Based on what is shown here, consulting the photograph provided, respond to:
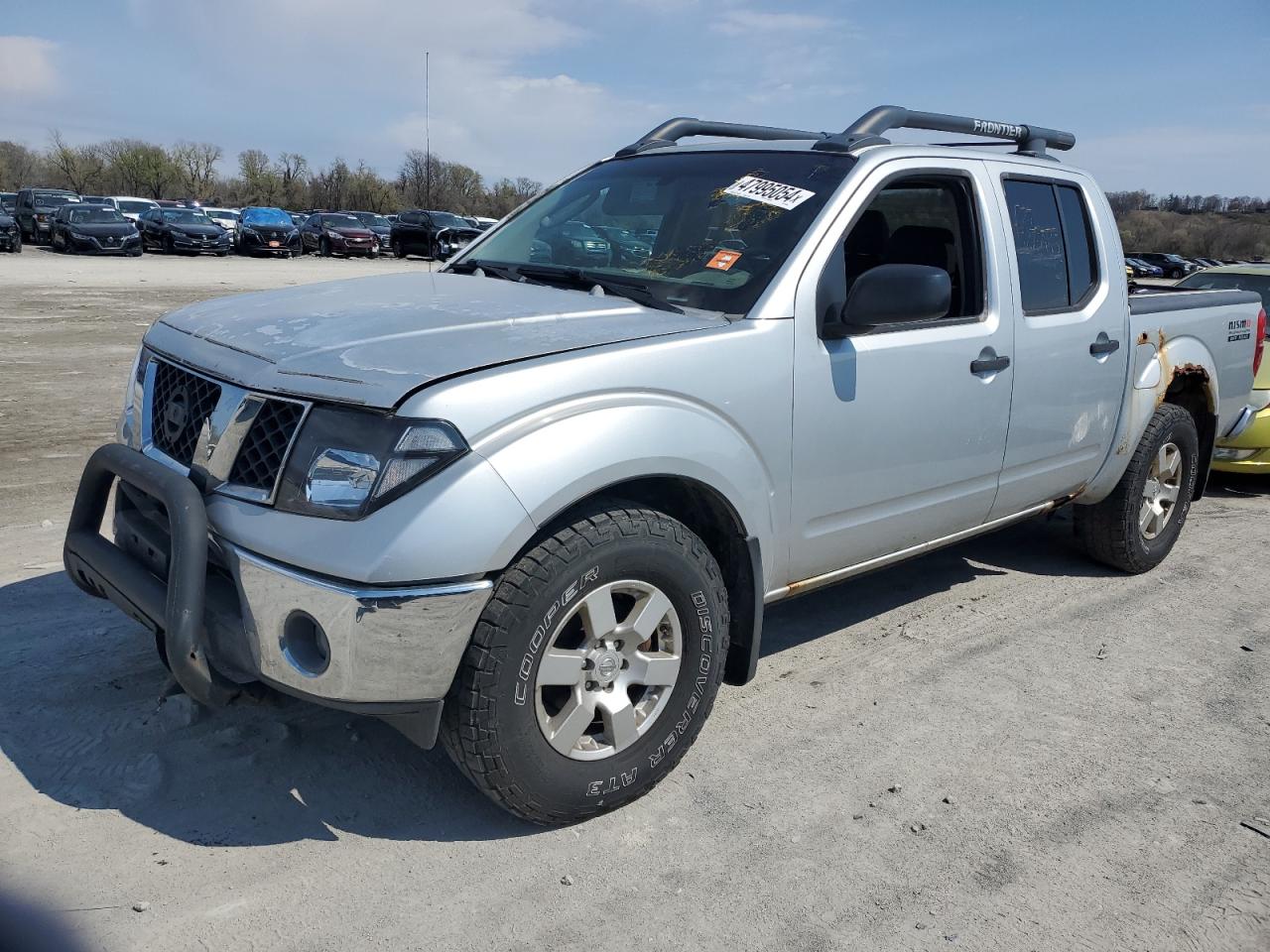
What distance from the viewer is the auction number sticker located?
138 inches

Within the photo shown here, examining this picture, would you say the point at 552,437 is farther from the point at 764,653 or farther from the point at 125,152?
the point at 125,152

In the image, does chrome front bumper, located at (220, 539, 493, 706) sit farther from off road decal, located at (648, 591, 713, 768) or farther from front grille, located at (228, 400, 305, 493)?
off road decal, located at (648, 591, 713, 768)

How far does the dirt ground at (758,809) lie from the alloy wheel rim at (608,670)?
11.6 inches

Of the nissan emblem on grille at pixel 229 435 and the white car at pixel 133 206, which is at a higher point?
the white car at pixel 133 206

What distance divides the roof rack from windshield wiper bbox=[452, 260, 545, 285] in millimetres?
842

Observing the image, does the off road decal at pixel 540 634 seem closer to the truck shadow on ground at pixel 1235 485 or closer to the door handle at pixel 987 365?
the door handle at pixel 987 365

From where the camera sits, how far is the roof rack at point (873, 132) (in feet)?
12.6

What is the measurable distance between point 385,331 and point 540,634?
0.94 m

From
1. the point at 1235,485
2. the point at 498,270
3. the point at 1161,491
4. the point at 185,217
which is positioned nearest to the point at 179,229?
the point at 185,217

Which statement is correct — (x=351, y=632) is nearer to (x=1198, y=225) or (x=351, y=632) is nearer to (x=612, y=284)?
(x=612, y=284)

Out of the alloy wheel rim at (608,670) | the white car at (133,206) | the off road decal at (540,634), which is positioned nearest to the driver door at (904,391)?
the alloy wheel rim at (608,670)

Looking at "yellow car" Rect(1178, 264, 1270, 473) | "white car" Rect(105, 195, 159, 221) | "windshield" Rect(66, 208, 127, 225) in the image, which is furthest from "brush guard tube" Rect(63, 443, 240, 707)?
"white car" Rect(105, 195, 159, 221)

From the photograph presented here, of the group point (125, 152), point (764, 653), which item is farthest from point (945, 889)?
point (125, 152)

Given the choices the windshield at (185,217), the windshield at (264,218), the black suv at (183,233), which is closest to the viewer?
the black suv at (183,233)
